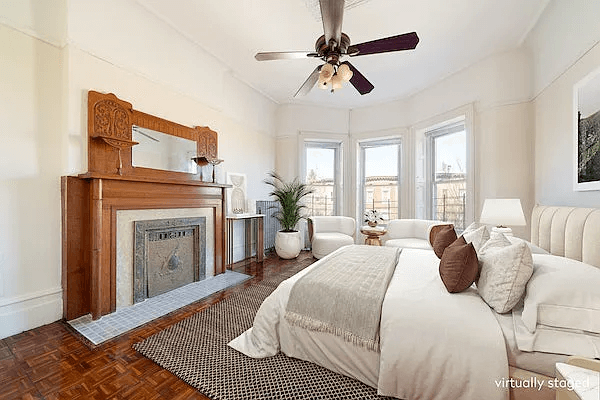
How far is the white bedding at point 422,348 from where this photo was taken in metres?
1.11

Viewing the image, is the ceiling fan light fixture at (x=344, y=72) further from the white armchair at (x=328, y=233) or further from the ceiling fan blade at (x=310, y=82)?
the white armchair at (x=328, y=233)

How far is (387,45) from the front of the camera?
201 cm

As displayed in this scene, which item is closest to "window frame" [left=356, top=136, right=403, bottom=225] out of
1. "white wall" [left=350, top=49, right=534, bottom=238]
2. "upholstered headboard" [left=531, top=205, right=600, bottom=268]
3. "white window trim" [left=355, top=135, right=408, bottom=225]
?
"white window trim" [left=355, top=135, right=408, bottom=225]

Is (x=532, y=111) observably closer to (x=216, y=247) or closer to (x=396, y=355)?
(x=396, y=355)

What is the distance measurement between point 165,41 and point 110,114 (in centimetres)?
120

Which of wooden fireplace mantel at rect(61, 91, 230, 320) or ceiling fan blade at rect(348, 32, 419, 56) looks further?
wooden fireplace mantel at rect(61, 91, 230, 320)

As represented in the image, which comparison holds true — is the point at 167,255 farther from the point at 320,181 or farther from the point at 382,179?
the point at 382,179

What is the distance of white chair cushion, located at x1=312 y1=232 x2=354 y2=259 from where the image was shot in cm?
412

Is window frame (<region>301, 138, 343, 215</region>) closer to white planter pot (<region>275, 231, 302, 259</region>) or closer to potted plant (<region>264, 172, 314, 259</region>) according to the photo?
potted plant (<region>264, 172, 314, 259</region>)

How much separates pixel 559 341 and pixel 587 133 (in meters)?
1.76

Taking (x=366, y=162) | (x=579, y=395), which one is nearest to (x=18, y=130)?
(x=579, y=395)

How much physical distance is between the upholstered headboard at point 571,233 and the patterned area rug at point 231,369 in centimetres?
156

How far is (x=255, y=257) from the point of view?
4.50 m

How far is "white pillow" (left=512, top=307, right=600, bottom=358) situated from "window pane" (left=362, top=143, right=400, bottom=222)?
3.89 metres
